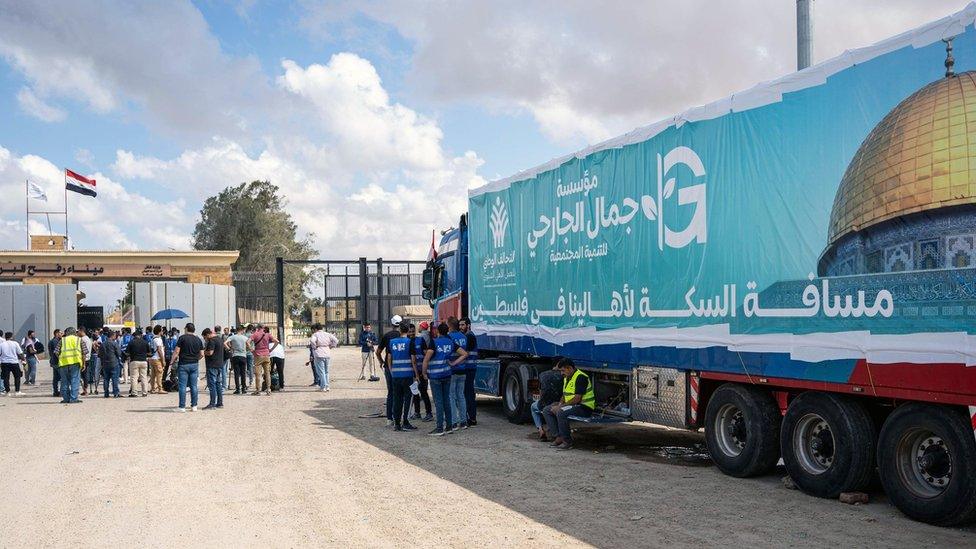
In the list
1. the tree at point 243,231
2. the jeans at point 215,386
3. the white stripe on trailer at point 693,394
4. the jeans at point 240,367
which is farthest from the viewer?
the tree at point 243,231

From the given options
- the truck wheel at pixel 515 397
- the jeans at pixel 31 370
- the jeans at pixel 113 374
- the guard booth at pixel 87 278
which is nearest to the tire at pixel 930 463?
the truck wheel at pixel 515 397

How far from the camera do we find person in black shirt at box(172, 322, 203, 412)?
645 inches

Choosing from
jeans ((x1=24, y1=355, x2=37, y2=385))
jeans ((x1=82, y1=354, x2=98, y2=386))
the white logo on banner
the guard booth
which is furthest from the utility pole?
the guard booth

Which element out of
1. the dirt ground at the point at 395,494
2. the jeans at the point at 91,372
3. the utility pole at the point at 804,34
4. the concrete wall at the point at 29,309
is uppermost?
the utility pole at the point at 804,34

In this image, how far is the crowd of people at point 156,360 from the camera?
17172 mm

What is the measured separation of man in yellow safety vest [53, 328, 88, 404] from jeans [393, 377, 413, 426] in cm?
911

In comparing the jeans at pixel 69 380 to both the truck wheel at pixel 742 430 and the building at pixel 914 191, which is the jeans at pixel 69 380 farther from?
the building at pixel 914 191

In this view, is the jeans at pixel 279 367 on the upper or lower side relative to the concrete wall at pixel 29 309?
lower

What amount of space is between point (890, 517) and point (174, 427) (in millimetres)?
11113

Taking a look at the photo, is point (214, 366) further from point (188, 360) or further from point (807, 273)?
point (807, 273)

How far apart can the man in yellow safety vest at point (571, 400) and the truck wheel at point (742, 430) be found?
2.16 meters

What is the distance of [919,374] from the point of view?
6.67 metres

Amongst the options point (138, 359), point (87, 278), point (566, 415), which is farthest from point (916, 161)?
point (87, 278)

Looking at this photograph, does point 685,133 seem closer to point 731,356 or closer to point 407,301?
point 731,356
